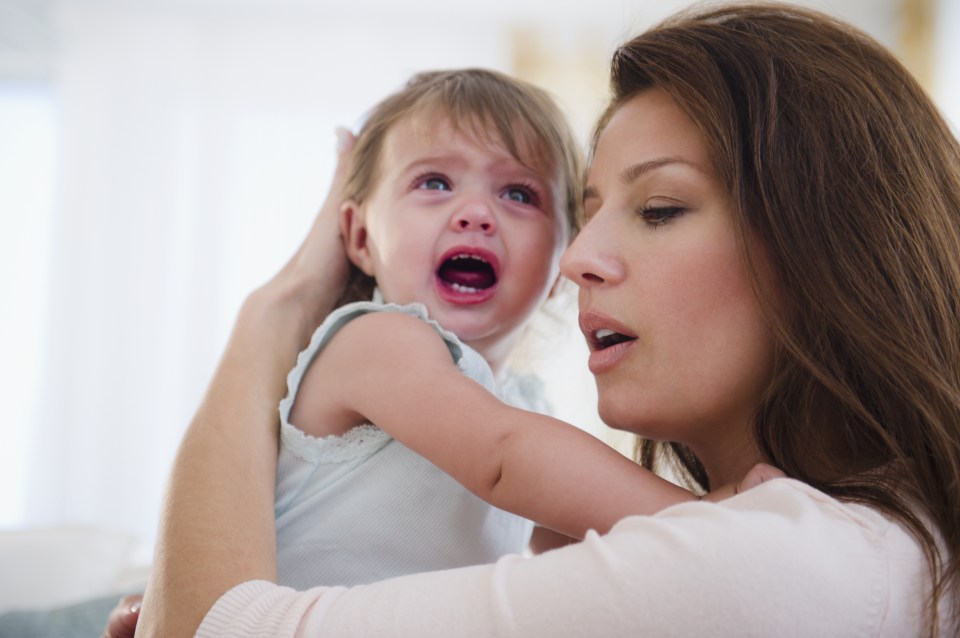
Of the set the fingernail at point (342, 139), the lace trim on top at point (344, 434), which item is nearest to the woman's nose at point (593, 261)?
the lace trim on top at point (344, 434)

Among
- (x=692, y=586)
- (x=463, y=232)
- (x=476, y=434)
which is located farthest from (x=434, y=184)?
(x=692, y=586)

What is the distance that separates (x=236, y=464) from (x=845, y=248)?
0.71m

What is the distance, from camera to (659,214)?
965mm

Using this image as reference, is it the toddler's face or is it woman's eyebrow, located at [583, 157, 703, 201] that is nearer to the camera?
woman's eyebrow, located at [583, 157, 703, 201]

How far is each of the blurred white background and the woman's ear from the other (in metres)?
3.56

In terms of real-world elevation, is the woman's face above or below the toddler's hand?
above

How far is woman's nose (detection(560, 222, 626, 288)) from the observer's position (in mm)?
958

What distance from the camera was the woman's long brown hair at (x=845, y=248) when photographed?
2.84ft

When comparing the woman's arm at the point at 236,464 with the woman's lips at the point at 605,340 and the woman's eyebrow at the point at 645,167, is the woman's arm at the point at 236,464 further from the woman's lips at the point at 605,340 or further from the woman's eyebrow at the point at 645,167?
the woman's eyebrow at the point at 645,167

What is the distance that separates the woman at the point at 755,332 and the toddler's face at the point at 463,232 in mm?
287

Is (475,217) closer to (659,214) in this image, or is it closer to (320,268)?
(320,268)

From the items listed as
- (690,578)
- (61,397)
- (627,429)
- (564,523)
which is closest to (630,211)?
(627,429)

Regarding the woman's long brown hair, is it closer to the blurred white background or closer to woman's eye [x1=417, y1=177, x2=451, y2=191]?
woman's eye [x1=417, y1=177, x2=451, y2=191]

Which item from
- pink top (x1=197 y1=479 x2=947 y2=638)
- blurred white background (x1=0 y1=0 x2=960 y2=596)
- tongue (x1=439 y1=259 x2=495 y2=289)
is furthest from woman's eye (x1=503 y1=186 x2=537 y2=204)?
blurred white background (x1=0 y1=0 x2=960 y2=596)
